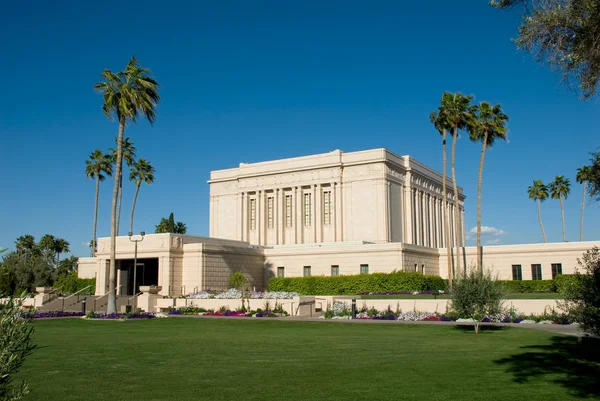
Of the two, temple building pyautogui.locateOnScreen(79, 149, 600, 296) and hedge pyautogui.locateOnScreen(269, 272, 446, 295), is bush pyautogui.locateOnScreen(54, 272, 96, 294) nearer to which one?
temple building pyautogui.locateOnScreen(79, 149, 600, 296)

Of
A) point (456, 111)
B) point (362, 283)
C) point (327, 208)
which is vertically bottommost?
point (362, 283)

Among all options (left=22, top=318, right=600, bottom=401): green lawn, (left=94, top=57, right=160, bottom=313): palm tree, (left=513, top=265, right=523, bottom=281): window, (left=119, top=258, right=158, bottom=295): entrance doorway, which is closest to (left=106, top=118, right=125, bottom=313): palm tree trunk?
(left=94, top=57, right=160, bottom=313): palm tree

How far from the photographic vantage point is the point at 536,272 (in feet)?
166

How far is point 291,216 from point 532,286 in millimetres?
28040

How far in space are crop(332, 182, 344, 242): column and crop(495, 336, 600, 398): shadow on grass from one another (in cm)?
4407

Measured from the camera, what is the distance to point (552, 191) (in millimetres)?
77875

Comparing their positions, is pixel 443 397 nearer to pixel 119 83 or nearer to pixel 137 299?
pixel 119 83

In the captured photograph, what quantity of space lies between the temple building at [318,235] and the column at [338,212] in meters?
0.11

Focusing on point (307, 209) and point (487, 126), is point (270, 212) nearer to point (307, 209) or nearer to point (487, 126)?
point (307, 209)

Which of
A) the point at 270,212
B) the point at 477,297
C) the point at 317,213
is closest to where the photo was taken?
the point at 477,297

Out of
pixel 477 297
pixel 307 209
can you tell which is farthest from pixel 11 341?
pixel 307 209

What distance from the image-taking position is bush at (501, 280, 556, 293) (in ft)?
153

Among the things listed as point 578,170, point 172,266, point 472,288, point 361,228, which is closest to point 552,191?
point 578,170

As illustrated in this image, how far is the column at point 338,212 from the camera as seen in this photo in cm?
6178
